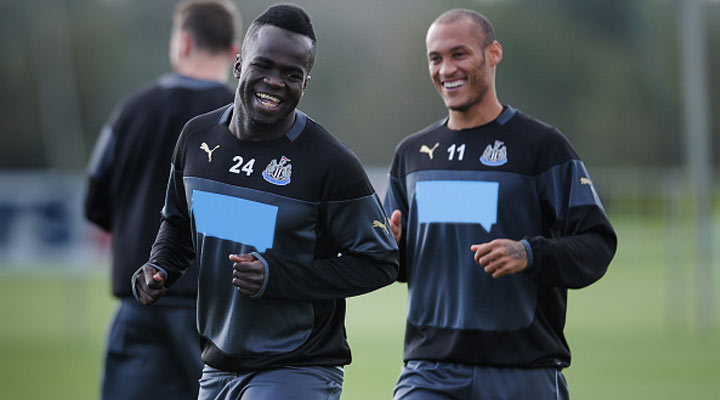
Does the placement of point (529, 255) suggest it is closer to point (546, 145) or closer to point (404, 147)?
point (546, 145)

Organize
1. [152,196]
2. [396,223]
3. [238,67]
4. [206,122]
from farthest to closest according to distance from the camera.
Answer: [152,196] → [396,223] → [206,122] → [238,67]

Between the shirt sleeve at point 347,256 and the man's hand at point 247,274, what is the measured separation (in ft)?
0.18

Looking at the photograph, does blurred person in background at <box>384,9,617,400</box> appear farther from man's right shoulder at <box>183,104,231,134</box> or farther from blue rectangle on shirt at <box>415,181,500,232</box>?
man's right shoulder at <box>183,104,231,134</box>

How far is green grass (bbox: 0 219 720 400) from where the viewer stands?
10.5 m

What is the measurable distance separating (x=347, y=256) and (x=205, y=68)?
2050 mm

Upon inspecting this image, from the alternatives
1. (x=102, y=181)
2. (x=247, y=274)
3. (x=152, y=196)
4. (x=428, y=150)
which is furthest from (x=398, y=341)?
(x=247, y=274)

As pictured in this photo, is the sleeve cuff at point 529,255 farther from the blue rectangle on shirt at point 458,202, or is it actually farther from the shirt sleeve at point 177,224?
the shirt sleeve at point 177,224

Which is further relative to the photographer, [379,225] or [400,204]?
[400,204]

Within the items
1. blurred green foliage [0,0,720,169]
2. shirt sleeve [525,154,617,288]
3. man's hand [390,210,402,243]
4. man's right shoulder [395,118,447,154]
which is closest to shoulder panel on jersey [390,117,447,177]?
man's right shoulder [395,118,447,154]

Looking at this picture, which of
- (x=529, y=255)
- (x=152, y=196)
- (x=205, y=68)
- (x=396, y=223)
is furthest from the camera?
(x=205, y=68)

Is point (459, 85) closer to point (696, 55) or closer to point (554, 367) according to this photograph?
point (554, 367)

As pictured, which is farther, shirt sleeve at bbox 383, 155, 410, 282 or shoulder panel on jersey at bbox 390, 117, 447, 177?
shoulder panel on jersey at bbox 390, 117, 447, 177

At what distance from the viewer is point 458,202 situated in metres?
4.61

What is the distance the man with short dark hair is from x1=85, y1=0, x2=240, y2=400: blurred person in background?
134 centimetres
